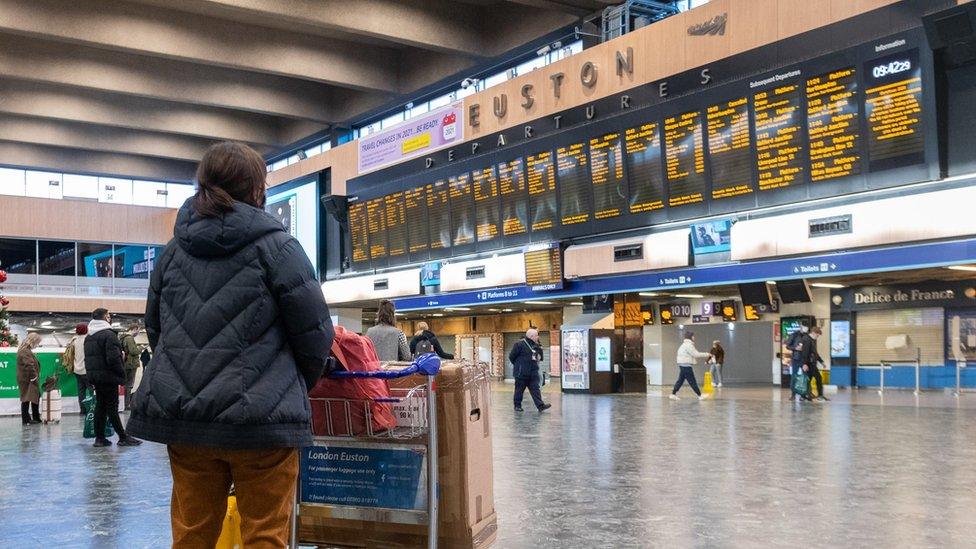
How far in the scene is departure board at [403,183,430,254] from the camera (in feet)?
73.1

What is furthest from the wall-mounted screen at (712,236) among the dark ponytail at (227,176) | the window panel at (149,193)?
the window panel at (149,193)

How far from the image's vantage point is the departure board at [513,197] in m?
19.4

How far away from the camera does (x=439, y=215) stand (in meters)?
21.9

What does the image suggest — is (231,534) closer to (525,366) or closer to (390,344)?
(390,344)

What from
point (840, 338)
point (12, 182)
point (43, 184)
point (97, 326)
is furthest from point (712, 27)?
point (12, 182)

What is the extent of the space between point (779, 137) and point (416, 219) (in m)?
10.7

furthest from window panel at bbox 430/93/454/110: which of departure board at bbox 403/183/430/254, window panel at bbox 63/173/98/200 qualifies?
window panel at bbox 63/173/98/200

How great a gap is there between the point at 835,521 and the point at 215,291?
13.8ft

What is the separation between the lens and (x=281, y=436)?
2814mm

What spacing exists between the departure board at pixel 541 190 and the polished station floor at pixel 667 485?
21.7 feet

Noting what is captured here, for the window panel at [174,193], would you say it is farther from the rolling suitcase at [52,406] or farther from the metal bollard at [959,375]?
the metal bollard at [959,375]

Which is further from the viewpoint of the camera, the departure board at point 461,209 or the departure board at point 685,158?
the departure board at point 461,209

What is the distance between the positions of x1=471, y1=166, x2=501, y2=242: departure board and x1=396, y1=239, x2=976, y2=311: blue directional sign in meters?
1.50

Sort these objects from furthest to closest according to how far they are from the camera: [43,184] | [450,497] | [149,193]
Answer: [149,193] < [43,184] < [450,497]
